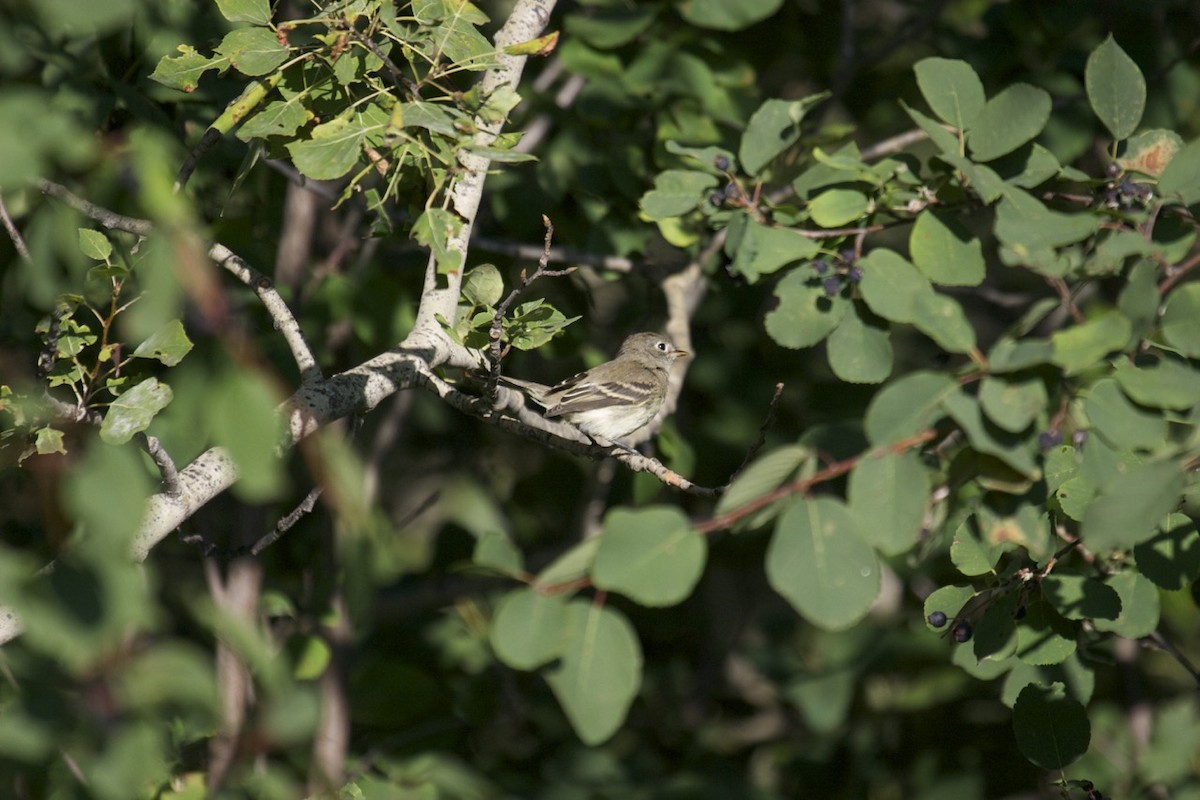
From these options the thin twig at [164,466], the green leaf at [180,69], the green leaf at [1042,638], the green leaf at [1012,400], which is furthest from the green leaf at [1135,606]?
the green leaf at [180,69]

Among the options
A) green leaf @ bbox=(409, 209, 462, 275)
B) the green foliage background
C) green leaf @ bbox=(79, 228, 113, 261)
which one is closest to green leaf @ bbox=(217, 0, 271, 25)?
the green foliage background

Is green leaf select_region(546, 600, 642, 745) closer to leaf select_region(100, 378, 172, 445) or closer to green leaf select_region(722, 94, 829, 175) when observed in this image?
leaf select_region(100, 378, 172, 445)

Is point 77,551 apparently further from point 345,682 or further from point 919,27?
point 919,27

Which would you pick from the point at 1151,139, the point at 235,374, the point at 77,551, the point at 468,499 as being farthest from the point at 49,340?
the point at 468,499

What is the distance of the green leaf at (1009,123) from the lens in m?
3.26

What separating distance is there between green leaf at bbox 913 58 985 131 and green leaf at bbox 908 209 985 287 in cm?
33

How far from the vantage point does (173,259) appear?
142cm

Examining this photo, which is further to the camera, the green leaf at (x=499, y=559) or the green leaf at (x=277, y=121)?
the green leaf at (x=277, y=121)

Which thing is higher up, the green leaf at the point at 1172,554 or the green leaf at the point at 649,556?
the green leaf at the point at 649,556

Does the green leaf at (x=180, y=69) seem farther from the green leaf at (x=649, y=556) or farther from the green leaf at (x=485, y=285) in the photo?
the green leaf at (x=649, y=556)

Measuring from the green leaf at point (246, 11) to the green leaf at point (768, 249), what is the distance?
1.45 meters

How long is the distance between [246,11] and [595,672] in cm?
A: 210

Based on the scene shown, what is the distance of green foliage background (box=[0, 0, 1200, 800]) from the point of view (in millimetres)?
1992

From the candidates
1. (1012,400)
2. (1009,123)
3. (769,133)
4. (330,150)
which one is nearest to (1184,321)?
(1012,400)
